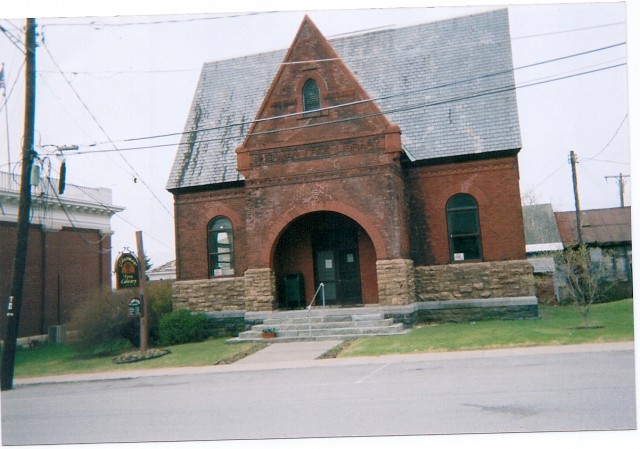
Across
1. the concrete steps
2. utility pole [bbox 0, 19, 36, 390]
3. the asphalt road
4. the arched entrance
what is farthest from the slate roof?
the asphalt road

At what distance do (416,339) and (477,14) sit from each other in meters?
11.8

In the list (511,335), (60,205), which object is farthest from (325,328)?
(60,205)

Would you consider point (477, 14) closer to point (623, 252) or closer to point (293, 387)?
point (623, 252)

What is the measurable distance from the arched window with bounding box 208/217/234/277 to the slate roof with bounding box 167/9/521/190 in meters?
1.68

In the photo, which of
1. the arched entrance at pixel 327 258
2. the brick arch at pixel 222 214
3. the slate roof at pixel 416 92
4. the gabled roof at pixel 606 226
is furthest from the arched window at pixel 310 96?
the gabled roof at pixel 606 226

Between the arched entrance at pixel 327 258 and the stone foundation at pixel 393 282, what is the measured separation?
2.24 meters

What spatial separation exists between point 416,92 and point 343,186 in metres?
4.55

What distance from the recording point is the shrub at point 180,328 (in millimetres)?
17859

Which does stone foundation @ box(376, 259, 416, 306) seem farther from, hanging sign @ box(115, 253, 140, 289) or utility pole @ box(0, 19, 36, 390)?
utility pole @ box(0, 19, 36, 390)

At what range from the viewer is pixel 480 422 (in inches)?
328

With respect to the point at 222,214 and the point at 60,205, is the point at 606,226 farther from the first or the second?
the point at 60,205

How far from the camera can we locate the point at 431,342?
1398cm

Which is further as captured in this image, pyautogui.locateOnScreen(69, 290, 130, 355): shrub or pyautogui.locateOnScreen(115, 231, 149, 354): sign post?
Answer: pyautogui.locateOnScreen(69, 290, 130, 355): shrub

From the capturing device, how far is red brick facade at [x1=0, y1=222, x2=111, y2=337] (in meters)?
17.9
